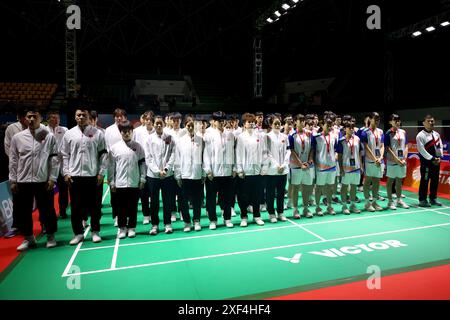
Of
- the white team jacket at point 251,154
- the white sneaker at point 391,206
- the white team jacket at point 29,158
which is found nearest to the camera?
the white team jacket at point 29,158

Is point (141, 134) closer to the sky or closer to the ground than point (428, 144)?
closer to the sky

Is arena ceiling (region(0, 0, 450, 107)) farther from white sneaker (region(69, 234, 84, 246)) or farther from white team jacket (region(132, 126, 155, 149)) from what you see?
white sneaker (region(69, 234, 84, 246))

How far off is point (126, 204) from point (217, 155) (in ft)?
5.76

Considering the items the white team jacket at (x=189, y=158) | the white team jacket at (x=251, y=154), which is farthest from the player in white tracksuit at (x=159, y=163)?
the white team jacket at (x=251, y=154)

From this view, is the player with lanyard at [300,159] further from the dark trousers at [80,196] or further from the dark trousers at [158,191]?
the dark trousers at [80,196]

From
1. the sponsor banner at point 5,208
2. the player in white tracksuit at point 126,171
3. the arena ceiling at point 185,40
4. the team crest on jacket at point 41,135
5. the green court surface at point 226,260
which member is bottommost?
the green court surface at point 226,260

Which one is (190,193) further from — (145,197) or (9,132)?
(9,132)

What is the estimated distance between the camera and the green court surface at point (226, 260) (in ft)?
12.3

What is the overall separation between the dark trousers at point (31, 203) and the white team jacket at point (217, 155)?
2.56 metres

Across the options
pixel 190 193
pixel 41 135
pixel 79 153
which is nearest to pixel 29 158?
pixel 41 135

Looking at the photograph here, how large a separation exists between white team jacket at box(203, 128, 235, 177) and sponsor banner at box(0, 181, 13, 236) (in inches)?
142

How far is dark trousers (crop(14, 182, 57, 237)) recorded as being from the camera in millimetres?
4988

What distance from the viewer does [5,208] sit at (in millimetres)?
5961

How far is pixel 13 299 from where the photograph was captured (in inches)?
139
